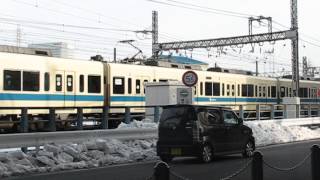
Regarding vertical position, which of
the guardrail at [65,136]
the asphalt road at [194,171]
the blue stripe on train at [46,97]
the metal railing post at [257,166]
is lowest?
the asphalt road at [194,171]

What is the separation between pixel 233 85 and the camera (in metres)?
42.8

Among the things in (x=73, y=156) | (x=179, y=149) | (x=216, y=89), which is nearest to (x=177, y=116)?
(x=179, y=149)

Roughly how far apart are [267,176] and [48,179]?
4.63 m

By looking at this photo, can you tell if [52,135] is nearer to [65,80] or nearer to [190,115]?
[190,115]

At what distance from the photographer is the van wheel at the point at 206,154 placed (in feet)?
53.5

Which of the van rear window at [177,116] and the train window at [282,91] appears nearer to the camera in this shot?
the van rear window at [177,116]

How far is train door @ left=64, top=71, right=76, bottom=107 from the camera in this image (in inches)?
1148

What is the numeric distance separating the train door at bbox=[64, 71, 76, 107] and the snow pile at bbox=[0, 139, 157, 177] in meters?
10.8

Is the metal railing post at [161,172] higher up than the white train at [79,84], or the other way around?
the white train at [79,84]

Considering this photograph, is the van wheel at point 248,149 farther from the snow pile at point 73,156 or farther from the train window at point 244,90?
the train window at point 244,90

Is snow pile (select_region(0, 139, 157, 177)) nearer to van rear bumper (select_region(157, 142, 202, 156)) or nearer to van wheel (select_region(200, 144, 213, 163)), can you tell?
van rear bumper (select_region(157, 142, 202, 156))

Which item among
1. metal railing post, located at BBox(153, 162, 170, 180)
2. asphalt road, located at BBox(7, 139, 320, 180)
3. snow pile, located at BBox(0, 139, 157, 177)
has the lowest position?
asphalt road, located at BBox(7, 139, 320, 180)

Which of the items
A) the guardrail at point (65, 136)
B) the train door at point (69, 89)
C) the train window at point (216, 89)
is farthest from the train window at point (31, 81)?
the train window at point (216, 89)

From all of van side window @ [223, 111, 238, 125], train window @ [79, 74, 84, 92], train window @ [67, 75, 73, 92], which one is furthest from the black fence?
train window @ [79, 74, 84, 92]
